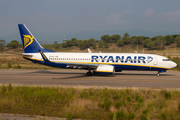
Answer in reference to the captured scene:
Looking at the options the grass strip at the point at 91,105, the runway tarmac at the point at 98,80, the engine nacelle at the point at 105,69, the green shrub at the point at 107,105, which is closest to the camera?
the grass strip at the point at 91,105

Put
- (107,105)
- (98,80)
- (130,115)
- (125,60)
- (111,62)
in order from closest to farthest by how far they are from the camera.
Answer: (130,115) → (107,105) → (98,80) → (125,60) → (111,62)

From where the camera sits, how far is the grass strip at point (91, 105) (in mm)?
10135

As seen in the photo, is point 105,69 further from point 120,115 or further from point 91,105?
point 120,115

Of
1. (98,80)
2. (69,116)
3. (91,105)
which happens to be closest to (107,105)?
(91,105)

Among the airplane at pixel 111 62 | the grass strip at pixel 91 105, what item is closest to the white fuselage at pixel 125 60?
the airplane at pixel 111 62

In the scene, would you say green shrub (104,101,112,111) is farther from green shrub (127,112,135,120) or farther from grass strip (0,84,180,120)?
green shrub (127,112,135,120)

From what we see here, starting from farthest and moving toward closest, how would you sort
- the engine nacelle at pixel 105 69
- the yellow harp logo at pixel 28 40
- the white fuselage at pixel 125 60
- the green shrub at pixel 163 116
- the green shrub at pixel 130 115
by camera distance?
the yellow harp logo at pixel 28 40 < the white fuselage at pixel 125 60 < the engine nacelle at pixel 105 69 < the green shrub at pixel 130 115 < the green shrub at pixel 163 116

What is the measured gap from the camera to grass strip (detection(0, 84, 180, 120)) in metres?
10.1

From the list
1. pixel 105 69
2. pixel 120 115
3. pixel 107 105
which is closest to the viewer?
pixel 120 115

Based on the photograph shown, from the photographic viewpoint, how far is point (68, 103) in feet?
39.9

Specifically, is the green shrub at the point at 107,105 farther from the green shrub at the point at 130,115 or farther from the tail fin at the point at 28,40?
the tail fin at the point at 28,40

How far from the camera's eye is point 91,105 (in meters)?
11.7

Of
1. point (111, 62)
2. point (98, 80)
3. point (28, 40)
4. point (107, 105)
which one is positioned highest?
point (28, 40)

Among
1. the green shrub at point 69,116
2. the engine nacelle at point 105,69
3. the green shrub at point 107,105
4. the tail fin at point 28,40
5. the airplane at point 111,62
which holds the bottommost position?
the green shrub at point 69,116
